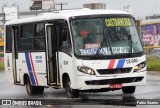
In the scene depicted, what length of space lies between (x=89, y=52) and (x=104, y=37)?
0.69 meters

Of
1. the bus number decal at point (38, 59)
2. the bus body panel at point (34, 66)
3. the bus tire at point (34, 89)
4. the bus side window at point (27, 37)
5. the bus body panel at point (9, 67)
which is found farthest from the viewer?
the bus body panel at point (9, 67)

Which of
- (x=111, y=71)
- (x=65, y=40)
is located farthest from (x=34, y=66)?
(x=111, y=71)

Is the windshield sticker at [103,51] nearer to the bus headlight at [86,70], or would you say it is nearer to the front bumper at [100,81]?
the bus headlight at [86,70]

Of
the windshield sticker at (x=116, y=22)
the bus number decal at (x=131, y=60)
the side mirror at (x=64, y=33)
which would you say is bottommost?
the bus number decal at (x=131, y=60)

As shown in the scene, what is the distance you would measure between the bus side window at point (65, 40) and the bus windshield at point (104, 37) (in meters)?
0.33

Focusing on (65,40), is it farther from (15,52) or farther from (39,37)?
(15,52)

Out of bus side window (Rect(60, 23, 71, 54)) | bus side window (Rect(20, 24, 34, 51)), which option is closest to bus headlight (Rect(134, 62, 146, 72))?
bus side window (Rect(60, 23, 71, 54))

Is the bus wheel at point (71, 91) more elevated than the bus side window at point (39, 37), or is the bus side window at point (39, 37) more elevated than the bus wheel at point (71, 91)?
the bus side window at point (39, 37)

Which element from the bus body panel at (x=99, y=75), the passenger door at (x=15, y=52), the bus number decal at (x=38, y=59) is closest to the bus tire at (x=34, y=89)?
the passenger door at (x=15, y=52)

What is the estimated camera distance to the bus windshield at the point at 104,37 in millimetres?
14711

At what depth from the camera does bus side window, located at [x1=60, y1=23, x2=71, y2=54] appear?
1523cm

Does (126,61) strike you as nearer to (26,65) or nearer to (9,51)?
(26,65)

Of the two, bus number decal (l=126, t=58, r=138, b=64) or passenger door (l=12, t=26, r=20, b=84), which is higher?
bus number decal (l=126, t=58, r=138, b=64)

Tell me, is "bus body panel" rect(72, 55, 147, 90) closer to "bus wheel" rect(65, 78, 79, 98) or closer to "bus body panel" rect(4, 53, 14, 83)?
"bus wheel" rect(65, 78, 79, 98)
